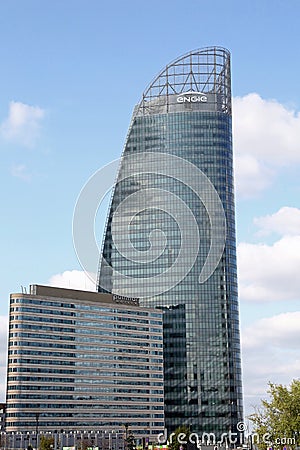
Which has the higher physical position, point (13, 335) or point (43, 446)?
point (13, 335)

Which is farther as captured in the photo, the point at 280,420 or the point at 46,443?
the point at 46,443

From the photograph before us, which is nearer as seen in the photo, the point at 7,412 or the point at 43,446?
the point at 43,446

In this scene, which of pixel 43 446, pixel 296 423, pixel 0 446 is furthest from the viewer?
pixel 0 446

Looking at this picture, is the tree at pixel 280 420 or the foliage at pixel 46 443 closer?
the tree at pixel 280 420

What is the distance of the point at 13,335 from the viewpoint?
189250 mm

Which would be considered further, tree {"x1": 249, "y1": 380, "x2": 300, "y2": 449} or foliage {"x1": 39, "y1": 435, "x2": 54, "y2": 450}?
foliage {"x1": 39, "y1": 435, "x2": 54, "y2": 450}

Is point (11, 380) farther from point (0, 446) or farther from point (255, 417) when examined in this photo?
point (255, 417)

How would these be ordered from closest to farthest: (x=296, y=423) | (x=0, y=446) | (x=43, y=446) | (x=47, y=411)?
(x=296, y=423)
(x=43, y=446)
(x=0, y=446)
(x=47, y=411)

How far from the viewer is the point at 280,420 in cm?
11631

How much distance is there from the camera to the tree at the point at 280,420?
379ft

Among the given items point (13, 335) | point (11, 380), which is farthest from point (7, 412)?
point (13, 335)

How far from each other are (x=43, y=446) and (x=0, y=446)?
1929cm

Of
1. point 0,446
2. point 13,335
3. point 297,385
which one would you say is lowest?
point 0,446

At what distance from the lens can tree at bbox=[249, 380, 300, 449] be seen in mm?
115375
